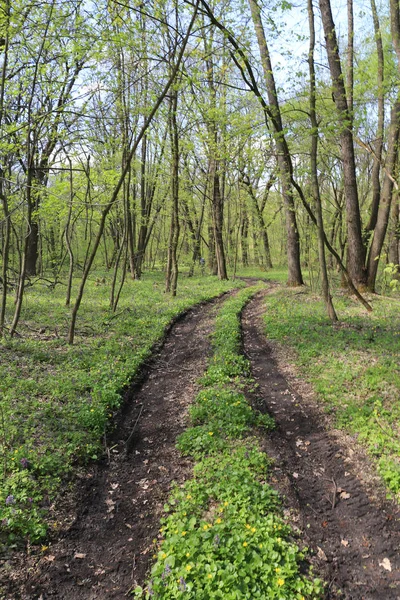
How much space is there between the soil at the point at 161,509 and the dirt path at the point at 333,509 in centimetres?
1

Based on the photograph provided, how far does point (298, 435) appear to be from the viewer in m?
6.16

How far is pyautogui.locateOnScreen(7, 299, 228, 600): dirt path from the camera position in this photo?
11.9 feet

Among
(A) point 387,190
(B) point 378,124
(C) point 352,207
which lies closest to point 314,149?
(C) point 352,207

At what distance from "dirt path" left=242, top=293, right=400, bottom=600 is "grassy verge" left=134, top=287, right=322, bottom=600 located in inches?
12.0

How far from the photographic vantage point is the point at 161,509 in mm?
4566

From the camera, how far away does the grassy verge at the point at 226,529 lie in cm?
334

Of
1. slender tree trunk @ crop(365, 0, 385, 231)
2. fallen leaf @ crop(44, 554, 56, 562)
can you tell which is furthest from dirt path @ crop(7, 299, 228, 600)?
slender tree trunk @ crop(365, 0, 385, 231)

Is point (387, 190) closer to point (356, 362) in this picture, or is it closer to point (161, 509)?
point (356, 362)

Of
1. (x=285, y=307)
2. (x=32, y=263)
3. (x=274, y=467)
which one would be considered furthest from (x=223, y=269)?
(x=274, y=467)

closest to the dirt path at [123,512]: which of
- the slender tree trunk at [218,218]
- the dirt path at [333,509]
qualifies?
the dirt path at [333,509]

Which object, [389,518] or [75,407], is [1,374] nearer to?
[75,407]

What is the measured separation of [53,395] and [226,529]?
4.28m

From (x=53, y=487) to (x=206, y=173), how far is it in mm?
24055

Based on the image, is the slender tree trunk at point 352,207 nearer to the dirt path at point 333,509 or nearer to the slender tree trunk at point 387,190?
the slender tree trunk at point 387,190
